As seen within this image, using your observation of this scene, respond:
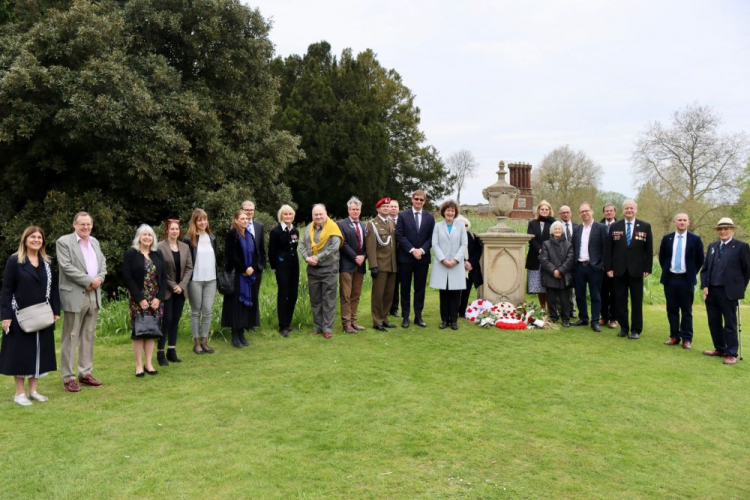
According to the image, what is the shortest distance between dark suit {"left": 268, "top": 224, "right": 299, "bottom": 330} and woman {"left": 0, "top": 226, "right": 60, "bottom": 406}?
277 centimetres

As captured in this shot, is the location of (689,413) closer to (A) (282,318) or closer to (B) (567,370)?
(B) (567,370)

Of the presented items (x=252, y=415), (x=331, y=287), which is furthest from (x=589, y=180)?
(x=252, y=415)

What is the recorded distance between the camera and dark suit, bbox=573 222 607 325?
25.2ft

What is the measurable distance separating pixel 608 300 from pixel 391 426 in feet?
17.2

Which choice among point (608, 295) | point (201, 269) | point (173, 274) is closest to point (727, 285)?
point (608, 295)

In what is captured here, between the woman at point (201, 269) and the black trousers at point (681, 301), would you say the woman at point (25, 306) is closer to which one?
the woman at point (201, 269)

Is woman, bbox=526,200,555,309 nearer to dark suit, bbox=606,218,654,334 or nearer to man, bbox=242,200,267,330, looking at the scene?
dark suit, bbox=606,218,654,334

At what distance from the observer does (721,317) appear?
643cm

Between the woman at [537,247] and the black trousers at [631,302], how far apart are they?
129 cm

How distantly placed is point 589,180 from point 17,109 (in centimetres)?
4015

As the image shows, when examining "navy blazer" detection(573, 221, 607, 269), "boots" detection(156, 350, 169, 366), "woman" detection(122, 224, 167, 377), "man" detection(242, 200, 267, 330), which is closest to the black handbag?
"woman" detection(122, 224, 167, 377)

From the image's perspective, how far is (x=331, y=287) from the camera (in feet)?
23.6

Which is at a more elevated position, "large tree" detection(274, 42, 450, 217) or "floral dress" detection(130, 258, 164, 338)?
"large tree" detection(274, 42, 450, 217)

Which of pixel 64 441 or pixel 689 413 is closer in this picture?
pixel 64 441
